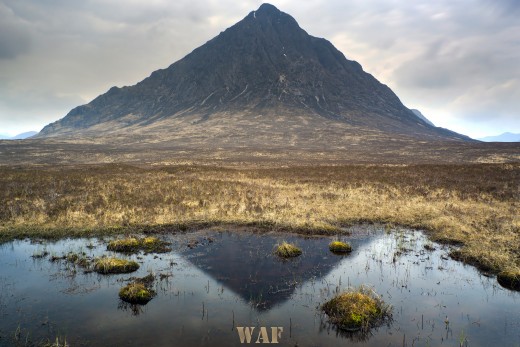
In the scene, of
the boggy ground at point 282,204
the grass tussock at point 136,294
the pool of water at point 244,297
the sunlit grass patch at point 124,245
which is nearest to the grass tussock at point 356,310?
the pool of water at point 244,297

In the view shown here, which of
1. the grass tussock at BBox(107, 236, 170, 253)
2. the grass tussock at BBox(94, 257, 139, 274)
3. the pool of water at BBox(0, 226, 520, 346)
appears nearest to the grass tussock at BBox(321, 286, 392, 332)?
the pool of water at BBox(0, 226, 520, 346)

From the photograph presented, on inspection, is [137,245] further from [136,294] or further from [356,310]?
[356,310]

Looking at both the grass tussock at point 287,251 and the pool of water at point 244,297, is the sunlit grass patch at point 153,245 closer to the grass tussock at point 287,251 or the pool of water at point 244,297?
the pool of water at point 244,297

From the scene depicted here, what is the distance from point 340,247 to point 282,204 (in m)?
11.1

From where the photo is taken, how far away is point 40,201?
28234 millimetres

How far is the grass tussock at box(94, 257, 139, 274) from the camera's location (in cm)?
1498

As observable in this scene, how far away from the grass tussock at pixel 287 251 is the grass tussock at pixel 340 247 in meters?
1.95

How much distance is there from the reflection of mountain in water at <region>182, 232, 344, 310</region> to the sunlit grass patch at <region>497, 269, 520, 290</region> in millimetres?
7069

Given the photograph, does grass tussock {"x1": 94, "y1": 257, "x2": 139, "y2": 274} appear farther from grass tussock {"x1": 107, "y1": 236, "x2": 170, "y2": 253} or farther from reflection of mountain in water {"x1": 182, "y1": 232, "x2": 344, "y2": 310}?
reflection of mountain in water {"x1": 182, "y1": 232, "x2": 344, "y2": 310}

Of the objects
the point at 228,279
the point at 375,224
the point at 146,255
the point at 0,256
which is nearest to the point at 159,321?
the point at 228,279

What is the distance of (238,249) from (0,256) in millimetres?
12325

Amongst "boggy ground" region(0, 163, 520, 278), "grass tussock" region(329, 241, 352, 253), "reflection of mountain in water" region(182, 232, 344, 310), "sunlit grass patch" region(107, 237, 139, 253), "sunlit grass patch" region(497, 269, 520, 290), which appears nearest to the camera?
"reflection of mountain in water" region(182, 232, 344, 310)

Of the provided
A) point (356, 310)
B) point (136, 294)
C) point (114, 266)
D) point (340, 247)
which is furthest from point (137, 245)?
point (356, 310)

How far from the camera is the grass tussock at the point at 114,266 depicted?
15.0 meters
